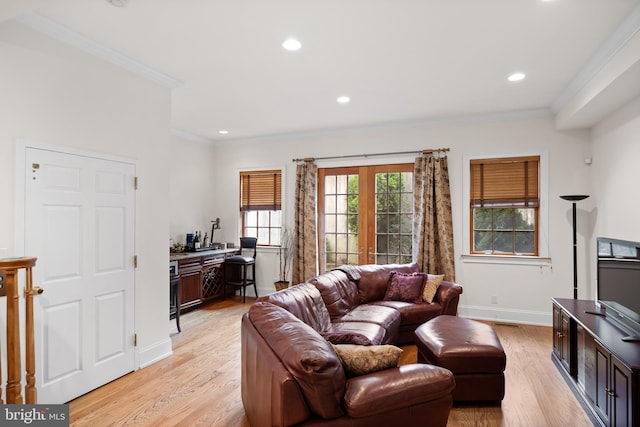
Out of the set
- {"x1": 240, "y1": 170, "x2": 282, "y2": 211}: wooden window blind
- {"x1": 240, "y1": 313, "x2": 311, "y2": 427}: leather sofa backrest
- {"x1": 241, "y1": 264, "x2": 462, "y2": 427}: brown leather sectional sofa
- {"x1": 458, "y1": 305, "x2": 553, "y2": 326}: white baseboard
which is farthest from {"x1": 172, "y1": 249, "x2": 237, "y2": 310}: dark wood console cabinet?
{"x1": 458, "y1": 305, "x2": 553, "y2": 326}: white baseboard

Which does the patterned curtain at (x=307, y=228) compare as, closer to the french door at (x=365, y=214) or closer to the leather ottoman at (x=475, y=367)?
A: the french door at (x=365, y=214)

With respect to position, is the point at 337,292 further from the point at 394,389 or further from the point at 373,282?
the point at 394,389

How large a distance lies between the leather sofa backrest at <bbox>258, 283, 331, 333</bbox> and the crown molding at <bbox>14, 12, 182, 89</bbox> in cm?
245

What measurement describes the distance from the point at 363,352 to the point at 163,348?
2.59 metres

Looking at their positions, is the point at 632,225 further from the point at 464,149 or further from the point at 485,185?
the point at 464,149

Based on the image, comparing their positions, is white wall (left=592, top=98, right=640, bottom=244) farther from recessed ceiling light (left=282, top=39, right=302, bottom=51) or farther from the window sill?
recessed ceiling light (left=282, top=39, right=302, bottom=51)

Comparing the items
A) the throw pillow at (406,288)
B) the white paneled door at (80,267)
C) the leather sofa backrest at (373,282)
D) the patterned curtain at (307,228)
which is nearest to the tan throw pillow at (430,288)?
the throw pillow at (406,288)

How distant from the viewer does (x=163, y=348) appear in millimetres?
3670

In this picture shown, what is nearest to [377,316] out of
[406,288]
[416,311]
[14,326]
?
[416,311]

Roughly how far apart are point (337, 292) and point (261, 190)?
315 cm

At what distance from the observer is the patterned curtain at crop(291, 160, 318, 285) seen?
5.91 m

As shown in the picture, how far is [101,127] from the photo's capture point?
Answer: 3.05m

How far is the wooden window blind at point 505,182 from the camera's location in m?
4.84

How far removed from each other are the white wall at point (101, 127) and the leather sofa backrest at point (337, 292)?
1.65 metres
